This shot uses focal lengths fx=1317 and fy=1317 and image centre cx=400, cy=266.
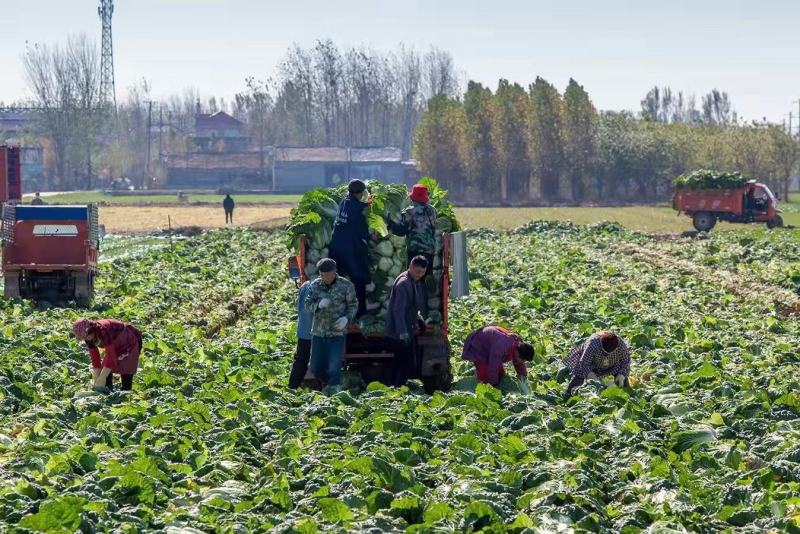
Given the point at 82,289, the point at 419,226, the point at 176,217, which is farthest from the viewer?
the point at 176,217

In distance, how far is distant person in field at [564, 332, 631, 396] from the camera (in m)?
15.1

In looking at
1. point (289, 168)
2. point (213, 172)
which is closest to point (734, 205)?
point (289, 168)

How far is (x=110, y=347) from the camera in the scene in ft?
50.1

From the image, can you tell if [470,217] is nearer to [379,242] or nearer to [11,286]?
[11,286]

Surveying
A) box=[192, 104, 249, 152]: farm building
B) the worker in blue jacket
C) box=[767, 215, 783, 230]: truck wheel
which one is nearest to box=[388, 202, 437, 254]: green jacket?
the worker in blue jacket

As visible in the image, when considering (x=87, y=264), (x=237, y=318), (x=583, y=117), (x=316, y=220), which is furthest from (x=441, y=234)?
(x=583, y=117)

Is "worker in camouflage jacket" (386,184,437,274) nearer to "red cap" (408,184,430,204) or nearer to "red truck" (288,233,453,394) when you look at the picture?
"red cap" (408,184,430,204)

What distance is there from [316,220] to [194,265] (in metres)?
19.0

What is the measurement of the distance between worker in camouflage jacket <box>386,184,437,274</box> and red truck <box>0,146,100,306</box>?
12634 millimetres

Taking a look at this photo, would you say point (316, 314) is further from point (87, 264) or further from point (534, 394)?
point (87, 264)

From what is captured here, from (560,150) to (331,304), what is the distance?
9291 cm

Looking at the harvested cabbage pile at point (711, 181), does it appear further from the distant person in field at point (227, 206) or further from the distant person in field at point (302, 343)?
the distant person in field at point (302, 343)

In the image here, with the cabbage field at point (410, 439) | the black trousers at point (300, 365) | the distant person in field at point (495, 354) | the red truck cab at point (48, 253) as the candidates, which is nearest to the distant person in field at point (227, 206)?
the red truck cab at point (48, 253)

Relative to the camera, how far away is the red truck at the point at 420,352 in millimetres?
15977
